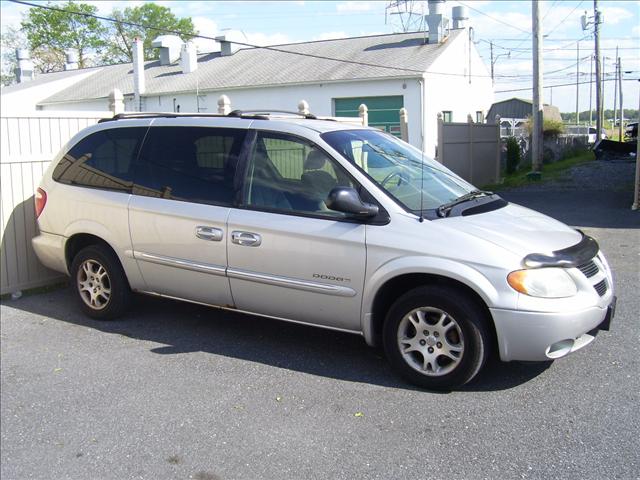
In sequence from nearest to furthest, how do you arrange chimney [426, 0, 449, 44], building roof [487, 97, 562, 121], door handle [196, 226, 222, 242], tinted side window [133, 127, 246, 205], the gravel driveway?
1. the gravel driveway
2. door handle [196, 226, 222, 242]
3. tinted side window [133, 127, 246, 205]
4. chimney [426, 0, 449, 44]
5. building roof [487, 97, 562, 121]

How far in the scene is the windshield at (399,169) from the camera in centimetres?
488

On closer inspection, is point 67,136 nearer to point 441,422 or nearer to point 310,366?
point 310,366

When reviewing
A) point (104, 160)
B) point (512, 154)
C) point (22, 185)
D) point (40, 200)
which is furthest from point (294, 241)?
point (512, 154)

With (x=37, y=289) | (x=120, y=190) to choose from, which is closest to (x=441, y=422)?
(x=120, y=190)

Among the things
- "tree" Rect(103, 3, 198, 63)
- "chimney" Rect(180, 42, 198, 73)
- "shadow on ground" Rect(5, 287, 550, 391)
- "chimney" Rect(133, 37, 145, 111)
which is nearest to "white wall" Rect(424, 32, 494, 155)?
"chimney" Rect(180, 42, 198, 73)

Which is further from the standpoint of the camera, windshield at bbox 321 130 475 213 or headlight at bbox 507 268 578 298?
windshield at bbox 321 130 475 213

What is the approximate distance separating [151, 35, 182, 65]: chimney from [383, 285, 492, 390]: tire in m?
36.5

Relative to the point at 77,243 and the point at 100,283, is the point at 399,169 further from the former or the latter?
the point at 77,243

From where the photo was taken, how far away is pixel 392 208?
4641 millimetres

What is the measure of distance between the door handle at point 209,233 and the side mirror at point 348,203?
3.43 feet

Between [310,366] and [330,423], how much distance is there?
938mm

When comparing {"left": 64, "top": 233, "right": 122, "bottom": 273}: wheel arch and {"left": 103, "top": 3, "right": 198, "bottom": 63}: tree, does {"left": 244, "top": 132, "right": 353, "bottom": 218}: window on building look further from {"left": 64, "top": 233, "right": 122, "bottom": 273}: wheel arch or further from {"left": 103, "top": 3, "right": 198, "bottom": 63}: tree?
{"left": 103, "top": 3, "right": 198, "bottom": 63}: tree

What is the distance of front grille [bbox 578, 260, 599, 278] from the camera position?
4426mm

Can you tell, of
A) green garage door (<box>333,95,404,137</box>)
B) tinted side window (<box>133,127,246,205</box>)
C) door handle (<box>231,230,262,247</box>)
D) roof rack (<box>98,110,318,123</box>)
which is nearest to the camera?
door handle (<box>231,230,262,247</box>)
